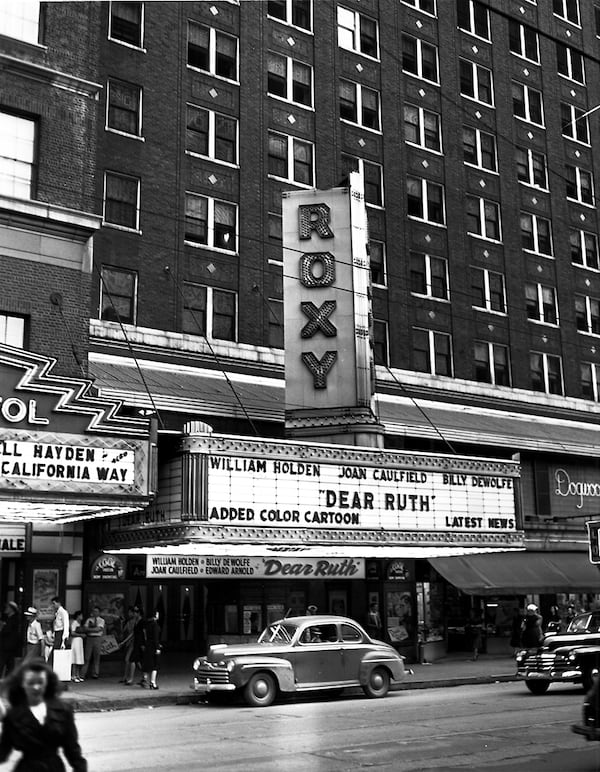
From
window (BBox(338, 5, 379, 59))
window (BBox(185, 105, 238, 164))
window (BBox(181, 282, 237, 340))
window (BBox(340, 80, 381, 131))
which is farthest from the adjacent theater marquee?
window (BBox(338, 5, 379, 59))

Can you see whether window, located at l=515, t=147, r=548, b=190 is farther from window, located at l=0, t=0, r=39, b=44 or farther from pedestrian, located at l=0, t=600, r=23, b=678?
pedestrian, located at l=0, t=600, r=23, b=678

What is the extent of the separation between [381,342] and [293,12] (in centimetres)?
1261

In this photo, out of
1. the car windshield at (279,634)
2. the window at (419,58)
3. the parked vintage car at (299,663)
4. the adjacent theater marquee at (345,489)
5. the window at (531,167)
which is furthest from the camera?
the window at (531,167)

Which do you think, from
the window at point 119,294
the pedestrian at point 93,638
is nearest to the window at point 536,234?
the window at point 119,294

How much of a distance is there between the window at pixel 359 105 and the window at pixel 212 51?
16.4 feet

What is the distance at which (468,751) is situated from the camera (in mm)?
13617

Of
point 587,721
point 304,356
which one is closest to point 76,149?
point 304,356

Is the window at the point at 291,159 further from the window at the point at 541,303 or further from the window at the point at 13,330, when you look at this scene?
the window at the point at 13,330

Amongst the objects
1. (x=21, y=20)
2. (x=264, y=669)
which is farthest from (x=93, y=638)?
(x=21, y=20)

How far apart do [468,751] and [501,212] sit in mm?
31641

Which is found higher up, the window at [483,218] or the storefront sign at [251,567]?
the window at [483,218]

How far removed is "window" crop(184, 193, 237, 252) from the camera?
105 feet

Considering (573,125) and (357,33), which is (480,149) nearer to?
(573,125)

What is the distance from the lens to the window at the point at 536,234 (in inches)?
1692
